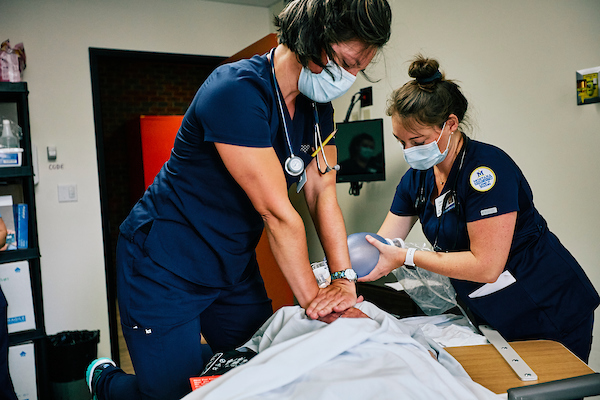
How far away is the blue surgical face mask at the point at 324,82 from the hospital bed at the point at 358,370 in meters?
0.53

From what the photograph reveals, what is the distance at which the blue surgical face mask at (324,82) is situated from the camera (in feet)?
3.42

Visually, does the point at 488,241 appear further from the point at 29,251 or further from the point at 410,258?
the point at 29,251

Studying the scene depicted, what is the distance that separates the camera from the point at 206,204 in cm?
110

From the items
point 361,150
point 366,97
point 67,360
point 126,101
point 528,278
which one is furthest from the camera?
point 126,101

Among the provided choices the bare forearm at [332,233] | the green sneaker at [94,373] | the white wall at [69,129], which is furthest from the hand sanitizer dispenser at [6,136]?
the bare forearm at [332,233]

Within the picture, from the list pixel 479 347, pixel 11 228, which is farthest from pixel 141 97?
pixel 479 347

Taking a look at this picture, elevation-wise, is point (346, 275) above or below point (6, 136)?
below

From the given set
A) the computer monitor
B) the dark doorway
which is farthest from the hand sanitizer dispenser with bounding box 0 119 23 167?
the dark doorway

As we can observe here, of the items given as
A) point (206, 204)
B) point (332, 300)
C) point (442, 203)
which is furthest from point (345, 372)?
point (442, 203)

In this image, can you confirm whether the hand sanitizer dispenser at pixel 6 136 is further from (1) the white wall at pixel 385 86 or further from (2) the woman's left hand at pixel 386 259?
(2) the woman's left hand at pixel 386 259

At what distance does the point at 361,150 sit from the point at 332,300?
5.79 ft

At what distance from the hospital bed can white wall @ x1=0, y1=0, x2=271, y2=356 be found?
240cm

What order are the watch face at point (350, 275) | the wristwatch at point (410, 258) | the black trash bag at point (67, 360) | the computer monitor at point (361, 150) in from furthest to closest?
the computer monitor at point (361, 150), the black trash bag at point (67, 360), the wristwatch at point (410, 258), the watch face at point (350, 275)

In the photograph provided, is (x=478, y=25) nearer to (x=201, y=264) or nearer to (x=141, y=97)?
(x=201, y=264)
